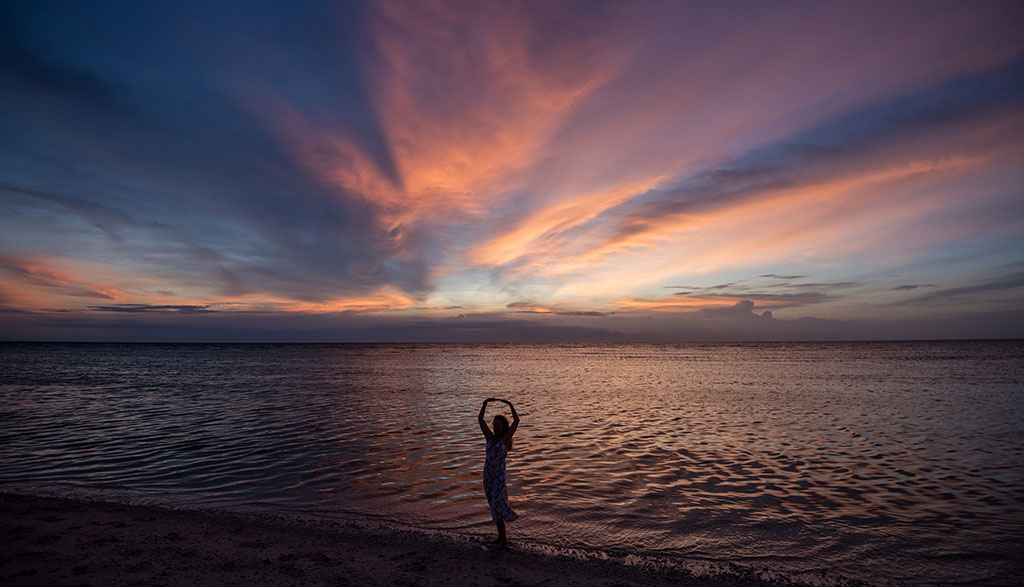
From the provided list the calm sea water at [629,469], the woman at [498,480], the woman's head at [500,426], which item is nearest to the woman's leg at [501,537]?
the woman at [498,480]

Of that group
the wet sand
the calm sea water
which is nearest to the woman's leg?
the wet sand

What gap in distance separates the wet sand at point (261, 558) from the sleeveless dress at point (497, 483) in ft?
2.18

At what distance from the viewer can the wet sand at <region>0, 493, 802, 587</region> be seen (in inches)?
280

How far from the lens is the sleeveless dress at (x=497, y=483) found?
27.6ft

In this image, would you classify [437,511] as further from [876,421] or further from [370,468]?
[876,421]

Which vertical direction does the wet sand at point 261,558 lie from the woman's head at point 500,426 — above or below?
below

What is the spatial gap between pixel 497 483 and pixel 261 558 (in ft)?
14.2

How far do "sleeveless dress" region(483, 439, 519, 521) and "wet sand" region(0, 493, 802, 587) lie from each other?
0.66m

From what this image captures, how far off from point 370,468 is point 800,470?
45.3 ft

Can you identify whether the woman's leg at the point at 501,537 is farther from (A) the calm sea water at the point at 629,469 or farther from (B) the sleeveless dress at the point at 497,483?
(A) the calm sea water at the point at 629,469

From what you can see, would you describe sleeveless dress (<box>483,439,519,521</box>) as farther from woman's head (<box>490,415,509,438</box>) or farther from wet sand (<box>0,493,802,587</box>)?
wet sand (<box>0,493,802,587</box>)

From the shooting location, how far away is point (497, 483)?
8.44m

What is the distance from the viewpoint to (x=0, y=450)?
1611cm

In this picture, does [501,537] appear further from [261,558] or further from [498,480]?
[261,558]
